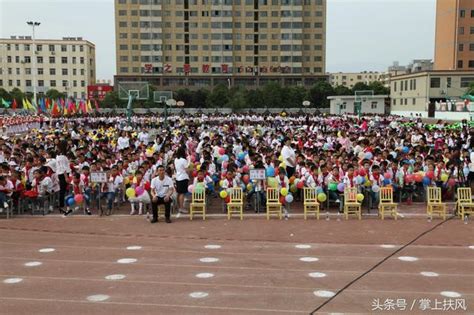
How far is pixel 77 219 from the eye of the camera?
1170 centimetres

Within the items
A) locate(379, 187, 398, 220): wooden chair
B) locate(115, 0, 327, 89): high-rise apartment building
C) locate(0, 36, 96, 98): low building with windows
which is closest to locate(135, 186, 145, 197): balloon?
locate(379, 187, 398, 220): wooden chair

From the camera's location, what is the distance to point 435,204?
1129 centimetres

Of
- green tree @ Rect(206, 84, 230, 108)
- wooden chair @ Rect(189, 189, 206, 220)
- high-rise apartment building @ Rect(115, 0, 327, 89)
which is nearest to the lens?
wooden chair @ Rect(189, 189, 206, 220)

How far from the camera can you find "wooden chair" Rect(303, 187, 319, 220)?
1162 centimetres

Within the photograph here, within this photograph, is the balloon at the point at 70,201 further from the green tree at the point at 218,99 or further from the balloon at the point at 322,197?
the green tree at the point at 218,99

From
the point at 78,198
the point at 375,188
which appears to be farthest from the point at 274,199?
the point at 78,198

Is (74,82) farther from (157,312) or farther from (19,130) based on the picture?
(157,312)

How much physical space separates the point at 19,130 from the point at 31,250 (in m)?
31.2

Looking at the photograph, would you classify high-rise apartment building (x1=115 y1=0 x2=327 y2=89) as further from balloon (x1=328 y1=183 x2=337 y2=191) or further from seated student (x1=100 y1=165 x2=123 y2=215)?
balloon (x1=328 y1=183 x2=337 y2=191)

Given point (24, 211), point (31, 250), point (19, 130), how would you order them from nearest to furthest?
point (31, 250)
point (24, 211)
point (19, 130)

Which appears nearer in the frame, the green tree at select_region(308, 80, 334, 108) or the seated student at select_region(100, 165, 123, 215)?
the seated student at select_region(100, 165, 123, 215)

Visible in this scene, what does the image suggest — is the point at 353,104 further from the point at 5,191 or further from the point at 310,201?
the point at 5,191

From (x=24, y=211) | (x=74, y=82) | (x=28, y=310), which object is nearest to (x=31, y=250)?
(x=28, y=310)

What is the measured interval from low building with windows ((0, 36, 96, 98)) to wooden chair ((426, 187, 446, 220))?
101754mm
